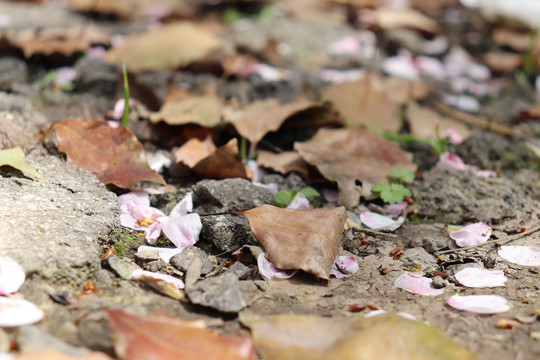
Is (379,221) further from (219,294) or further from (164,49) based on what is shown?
(164,49)

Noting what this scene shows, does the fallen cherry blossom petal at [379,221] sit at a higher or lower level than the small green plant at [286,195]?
lower

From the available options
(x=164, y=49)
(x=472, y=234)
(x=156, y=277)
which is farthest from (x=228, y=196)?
(x=164, y=49)

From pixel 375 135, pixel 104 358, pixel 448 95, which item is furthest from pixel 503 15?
pixel 104 358

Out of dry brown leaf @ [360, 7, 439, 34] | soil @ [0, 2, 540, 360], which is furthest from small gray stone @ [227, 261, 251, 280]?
dry brown leaf @ [360, 7, 439, 34]

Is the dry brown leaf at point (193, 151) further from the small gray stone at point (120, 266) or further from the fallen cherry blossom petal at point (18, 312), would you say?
the fallen cherry blossom petal at point (18, 312)

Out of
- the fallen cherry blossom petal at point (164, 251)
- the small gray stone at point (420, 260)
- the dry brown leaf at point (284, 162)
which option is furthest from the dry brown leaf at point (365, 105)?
the fallen cherry blossom petal at point (164, 251)

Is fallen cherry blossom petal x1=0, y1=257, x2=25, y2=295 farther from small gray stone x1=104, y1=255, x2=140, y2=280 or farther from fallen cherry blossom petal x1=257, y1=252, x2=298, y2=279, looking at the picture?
fallen cherry blossom petal x1=257, y1=252, x2=298, y2=279

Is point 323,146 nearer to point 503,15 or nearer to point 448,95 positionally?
point 448,95
